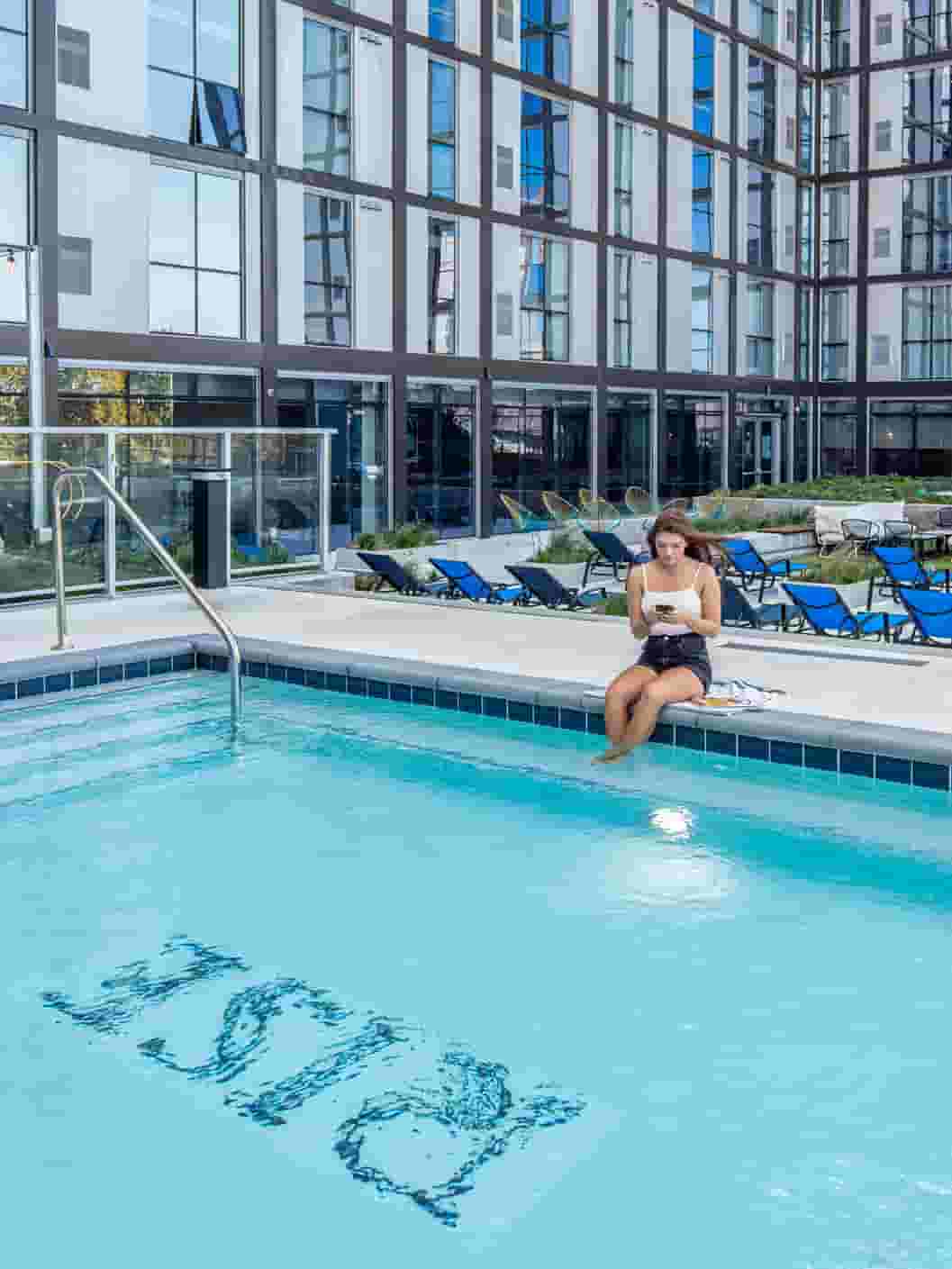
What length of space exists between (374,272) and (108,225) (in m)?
5.39

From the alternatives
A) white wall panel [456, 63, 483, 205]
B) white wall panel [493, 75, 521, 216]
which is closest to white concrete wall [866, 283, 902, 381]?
white wall panel [493, 75, 521, 216]

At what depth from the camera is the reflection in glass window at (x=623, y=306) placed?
29.8m

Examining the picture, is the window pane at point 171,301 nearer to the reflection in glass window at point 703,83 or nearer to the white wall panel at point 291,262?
the white wall panel at point 291,262

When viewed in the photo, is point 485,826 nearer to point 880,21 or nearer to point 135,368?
point 135,368

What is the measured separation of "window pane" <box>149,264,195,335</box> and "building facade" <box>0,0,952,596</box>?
0.04m

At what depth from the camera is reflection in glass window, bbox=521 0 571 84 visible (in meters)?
27.5

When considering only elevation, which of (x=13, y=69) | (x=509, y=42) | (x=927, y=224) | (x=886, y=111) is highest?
(x=886, y=111)

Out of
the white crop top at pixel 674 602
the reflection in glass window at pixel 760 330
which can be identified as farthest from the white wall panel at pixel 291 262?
the white crop top at pixel 674 602

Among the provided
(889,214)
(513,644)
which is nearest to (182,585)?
(513,644)

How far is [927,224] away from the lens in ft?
123

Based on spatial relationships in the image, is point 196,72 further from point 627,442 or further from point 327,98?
point 627,442

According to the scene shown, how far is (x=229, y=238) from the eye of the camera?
21828 millimetres

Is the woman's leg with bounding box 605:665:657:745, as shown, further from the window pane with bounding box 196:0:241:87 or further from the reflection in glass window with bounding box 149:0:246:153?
the window pane with bounding box 196:0:241:87

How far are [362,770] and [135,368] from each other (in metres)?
13.1
